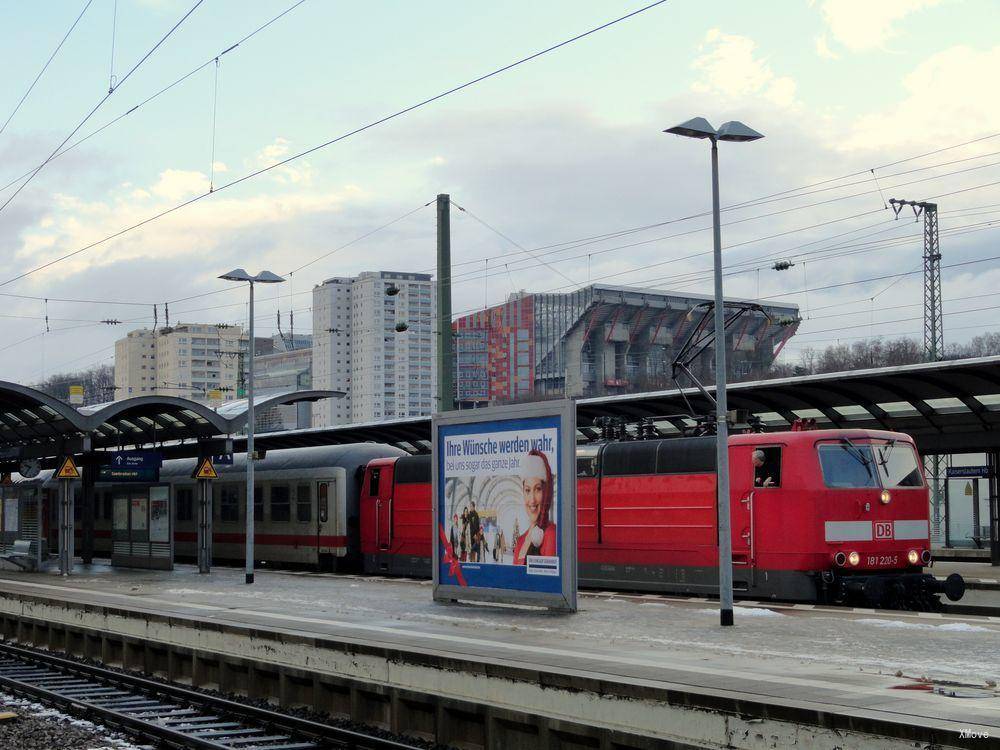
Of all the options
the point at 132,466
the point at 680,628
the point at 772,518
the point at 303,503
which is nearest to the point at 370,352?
the point at 303,503

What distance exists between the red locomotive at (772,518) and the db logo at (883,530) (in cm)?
3

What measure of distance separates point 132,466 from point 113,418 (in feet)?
6.09

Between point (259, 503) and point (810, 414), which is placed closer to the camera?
point (810, 414)

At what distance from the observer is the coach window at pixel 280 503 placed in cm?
3472

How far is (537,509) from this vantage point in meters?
18.9

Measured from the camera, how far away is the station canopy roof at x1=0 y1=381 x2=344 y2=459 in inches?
1178

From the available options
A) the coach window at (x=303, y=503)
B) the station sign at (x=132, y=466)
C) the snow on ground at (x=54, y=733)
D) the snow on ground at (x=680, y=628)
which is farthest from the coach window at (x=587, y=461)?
the station sign at (x=132, y=466)

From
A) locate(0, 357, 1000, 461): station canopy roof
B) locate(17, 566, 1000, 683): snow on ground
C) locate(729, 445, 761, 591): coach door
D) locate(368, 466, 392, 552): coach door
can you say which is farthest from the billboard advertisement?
locate(368, 466, 392, 552): coach door

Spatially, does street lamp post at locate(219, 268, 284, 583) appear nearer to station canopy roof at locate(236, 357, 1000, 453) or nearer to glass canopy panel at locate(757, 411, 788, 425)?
station canopy roof at locate(236, 357, 1000, 453)

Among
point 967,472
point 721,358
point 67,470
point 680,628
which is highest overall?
point 721,358

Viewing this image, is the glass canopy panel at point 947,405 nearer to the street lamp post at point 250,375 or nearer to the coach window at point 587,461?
the coach window at point 587,461

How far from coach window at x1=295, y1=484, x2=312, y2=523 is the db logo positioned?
17.2 metres

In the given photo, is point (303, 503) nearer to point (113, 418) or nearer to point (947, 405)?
point (113, 418)

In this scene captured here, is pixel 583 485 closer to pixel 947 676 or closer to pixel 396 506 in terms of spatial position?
pixel 396 506
